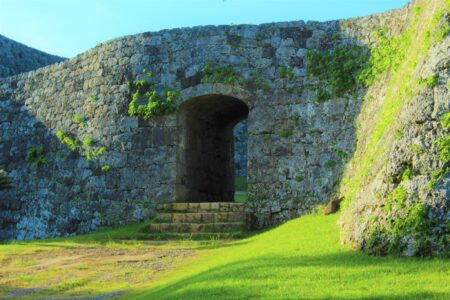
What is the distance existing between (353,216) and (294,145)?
531 cm

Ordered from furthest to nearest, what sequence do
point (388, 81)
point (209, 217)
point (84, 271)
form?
point (209, 217), point (388, 81), point (84, 271)

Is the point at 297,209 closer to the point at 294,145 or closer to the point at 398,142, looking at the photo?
the point at 294,145

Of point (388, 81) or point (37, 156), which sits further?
point (37, 156)

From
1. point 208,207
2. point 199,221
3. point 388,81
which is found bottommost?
point 199,221

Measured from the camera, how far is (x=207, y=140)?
14125mm

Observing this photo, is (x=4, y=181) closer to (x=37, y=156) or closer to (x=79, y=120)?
(x=37, y=156)

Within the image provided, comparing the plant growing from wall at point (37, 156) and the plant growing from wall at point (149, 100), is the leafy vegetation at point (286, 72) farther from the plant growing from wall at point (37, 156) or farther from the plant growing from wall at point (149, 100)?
the plant growing from wall at point (37, 156)

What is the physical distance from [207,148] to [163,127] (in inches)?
75.4

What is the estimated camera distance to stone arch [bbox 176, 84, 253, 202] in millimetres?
12258

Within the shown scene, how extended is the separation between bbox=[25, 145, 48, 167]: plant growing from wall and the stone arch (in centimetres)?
360

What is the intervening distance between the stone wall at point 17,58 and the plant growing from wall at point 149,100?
9.78m

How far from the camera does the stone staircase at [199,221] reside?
1083cm

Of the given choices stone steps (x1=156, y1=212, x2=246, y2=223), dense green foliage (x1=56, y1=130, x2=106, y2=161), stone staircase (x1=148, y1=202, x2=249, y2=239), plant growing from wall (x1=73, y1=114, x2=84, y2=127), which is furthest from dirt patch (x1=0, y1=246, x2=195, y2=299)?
plant growing from wall (x1=73, y1=114, x2=84, y2=127)

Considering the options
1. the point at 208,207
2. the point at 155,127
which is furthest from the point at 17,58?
the point at 208,207
